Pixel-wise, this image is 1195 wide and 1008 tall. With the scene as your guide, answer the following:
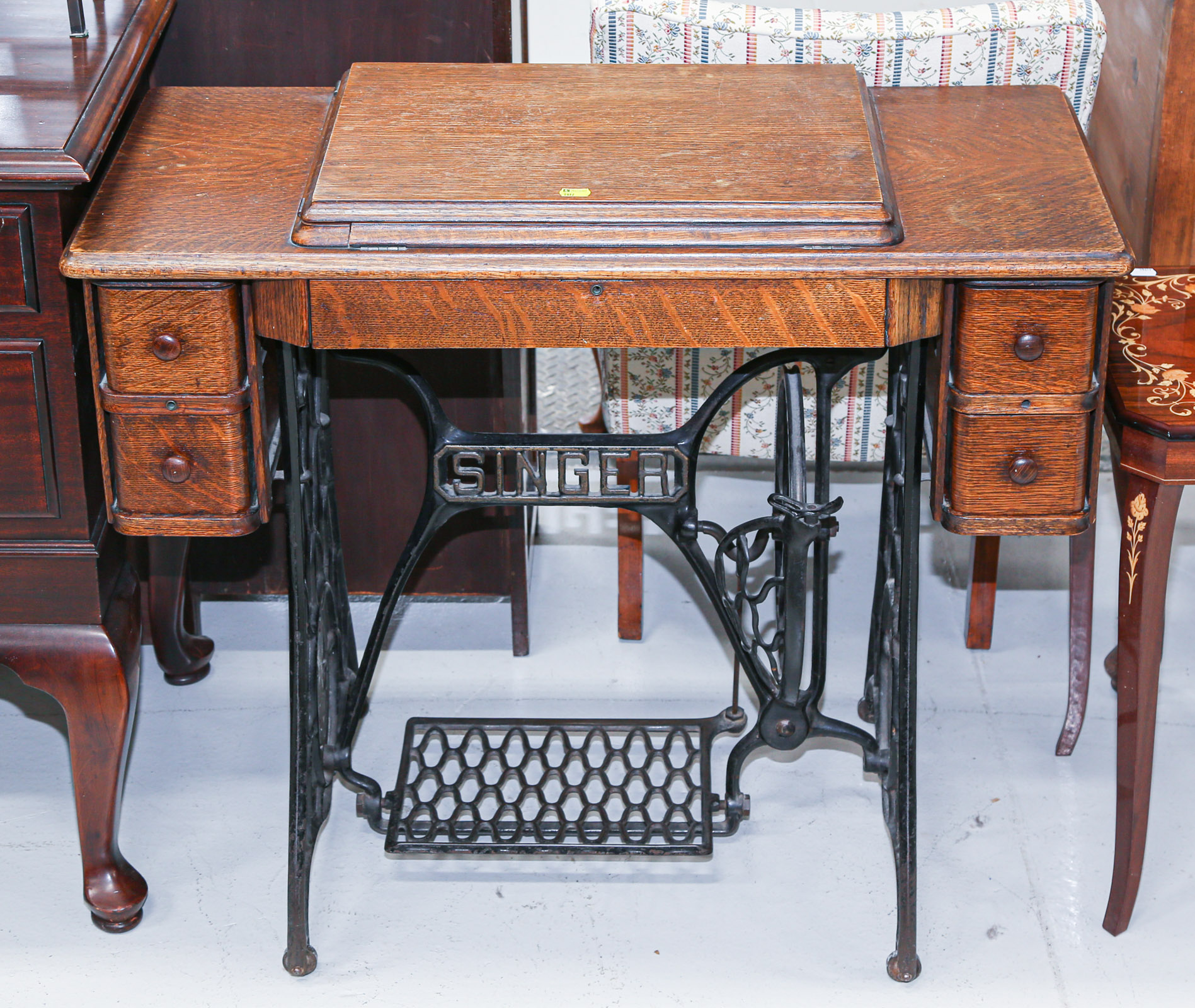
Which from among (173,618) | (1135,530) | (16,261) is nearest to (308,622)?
(16,261)

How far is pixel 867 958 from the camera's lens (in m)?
2.54

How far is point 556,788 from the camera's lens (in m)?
2.95

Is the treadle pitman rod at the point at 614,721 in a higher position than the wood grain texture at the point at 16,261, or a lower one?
lower

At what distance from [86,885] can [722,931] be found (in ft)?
3.26

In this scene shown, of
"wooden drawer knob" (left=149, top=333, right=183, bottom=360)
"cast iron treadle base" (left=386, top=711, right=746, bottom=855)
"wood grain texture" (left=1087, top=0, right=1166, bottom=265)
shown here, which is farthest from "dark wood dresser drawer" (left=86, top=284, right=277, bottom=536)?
"wood grain texture" (left=1087, top=0, right=1166, bottom=265)

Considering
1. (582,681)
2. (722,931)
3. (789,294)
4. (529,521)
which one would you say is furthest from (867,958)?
(529,521)

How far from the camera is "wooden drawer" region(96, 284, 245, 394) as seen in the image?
2.11 m

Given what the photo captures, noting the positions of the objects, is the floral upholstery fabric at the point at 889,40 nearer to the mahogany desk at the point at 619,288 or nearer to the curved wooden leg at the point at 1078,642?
the mahogany desk at the point at 619,288

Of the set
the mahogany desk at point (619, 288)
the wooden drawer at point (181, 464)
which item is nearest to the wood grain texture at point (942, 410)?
the mahogany desk at point (619, 288)

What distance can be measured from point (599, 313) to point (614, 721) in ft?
3.28

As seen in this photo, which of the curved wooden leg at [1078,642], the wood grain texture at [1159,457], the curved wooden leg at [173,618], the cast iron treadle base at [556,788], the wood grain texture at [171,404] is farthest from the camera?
the curved wooden leg at [173,618]

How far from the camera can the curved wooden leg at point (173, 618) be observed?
3.06 meters

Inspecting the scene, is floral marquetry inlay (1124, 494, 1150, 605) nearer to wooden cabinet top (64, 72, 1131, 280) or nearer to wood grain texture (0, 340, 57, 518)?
wooden cabinet top (64, 72, 1131, 280)

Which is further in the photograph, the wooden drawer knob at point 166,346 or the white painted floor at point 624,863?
the white painted floor at point 624,863
